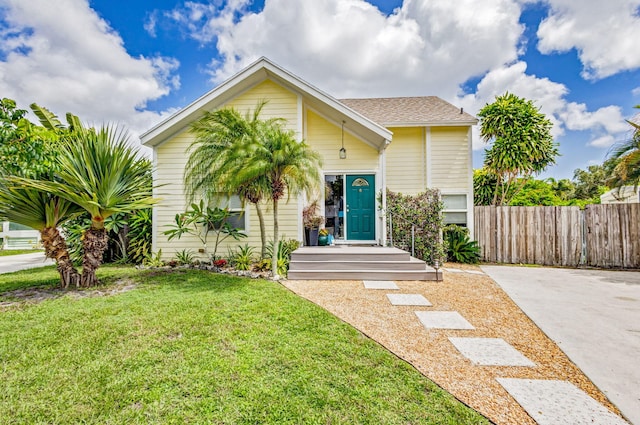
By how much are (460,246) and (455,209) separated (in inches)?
54.5

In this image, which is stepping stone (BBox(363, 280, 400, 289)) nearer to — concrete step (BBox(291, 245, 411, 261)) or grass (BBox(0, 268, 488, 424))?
concrete step (BBox(291, 245, 411, 261))

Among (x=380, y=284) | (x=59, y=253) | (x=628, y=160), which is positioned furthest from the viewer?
(x=628, y=160)

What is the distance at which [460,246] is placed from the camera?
31.0 feet

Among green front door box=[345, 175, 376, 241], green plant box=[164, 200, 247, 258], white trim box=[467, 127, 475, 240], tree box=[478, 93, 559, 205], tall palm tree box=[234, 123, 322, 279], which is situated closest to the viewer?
tall palm tree box=[234, 123, 322, 279]

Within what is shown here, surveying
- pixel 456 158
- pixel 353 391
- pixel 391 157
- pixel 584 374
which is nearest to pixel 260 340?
pixel 353 391

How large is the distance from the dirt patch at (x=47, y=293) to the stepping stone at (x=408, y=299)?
541 centimetres

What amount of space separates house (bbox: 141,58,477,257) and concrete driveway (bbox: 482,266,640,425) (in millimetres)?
3487

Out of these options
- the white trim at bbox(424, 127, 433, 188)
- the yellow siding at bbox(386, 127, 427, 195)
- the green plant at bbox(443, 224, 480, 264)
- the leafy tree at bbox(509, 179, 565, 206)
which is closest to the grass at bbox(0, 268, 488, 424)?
the green plant at bbox(443, 224, 480, 264)

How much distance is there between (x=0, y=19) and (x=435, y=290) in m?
12.9

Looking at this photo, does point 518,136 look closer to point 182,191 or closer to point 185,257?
point 182,191

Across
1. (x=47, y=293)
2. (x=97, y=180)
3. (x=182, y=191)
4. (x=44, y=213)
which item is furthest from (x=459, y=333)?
(x=182, y=191)

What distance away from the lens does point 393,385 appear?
249 cm

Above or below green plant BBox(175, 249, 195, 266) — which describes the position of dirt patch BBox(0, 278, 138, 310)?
below

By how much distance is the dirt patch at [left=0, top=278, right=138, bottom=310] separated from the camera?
4930 millimetres
